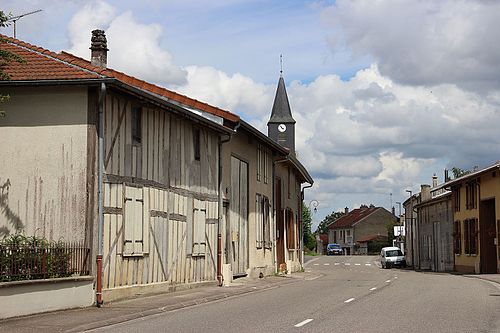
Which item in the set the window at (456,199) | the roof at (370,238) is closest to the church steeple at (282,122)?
the window at (456,199)

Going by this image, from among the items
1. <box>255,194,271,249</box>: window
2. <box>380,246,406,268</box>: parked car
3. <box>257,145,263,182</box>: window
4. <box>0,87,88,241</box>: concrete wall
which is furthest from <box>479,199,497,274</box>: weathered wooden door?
<box>0,87,88,241</box>: concrete wall

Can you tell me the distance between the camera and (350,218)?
15400cm

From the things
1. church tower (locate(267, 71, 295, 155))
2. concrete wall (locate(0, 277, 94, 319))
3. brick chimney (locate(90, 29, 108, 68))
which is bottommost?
concrete wall (locate(0, 277, 94, 319))

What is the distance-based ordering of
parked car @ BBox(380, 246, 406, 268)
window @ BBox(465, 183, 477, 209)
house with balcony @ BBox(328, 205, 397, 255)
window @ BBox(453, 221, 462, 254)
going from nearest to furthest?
window @ BBox(465, 183, 477, 209) → window @ BBox(453, 221, 462, 254) → parked car @ BBox(380, 246, 406, 268) → house with balcony @ BBox(328, 205, 397, 255)

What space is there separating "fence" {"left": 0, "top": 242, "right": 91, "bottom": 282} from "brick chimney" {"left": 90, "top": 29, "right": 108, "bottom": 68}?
272 inches

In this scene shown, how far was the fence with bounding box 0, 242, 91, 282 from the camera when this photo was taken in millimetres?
15633

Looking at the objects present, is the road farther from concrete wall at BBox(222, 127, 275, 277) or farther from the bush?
concrete wall at BBox(222, 127, 275, 277)

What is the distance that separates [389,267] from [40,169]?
164 feet

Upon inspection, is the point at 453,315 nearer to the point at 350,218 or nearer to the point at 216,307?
the point at 216,307

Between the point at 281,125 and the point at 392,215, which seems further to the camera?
the point at 392,215

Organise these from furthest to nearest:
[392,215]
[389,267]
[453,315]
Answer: [392,215] < [389,267] < [453,315]

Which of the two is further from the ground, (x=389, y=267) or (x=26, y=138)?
(x=26, y=138)

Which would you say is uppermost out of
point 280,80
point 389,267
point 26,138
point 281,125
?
point 280,80

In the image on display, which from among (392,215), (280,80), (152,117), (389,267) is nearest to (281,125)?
(280,80)
